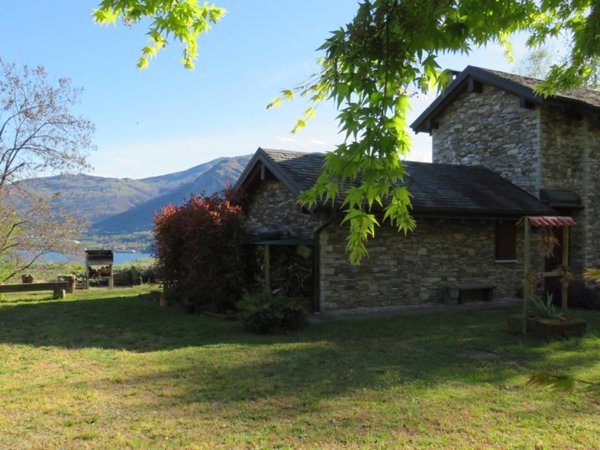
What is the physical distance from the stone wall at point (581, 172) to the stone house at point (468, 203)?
3cm

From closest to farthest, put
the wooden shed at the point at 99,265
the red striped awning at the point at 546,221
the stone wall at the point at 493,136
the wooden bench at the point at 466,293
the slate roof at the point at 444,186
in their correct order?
the red striped awning at the point at 546,221, the slate roof at the point at 444,186, the wooden bench at the point at 466,293, the stone wall at the point at 493,136, the wooden shed at the point at 99,265

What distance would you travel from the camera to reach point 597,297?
13719mm

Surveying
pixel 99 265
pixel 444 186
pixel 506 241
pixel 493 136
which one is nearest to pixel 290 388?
pixel 444 186

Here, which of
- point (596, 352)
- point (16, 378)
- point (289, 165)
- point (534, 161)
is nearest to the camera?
point (16, 378)

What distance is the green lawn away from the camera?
15.5 ft

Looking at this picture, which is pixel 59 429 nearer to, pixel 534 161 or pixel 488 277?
pixel 488 277

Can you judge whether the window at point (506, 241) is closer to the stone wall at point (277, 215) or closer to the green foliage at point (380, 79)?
the stone wall at point (277, 215)

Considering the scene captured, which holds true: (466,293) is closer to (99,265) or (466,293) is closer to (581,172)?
(581,172)

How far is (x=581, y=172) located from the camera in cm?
1608

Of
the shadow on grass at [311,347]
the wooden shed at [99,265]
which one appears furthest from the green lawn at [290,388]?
the wooden shed at [99,265]

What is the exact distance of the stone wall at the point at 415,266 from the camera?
40.2 ft

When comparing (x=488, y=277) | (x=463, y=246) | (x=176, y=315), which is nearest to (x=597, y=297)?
(x=488, y=277)

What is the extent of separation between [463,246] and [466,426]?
9821mm

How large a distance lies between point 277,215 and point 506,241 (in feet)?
23.2
